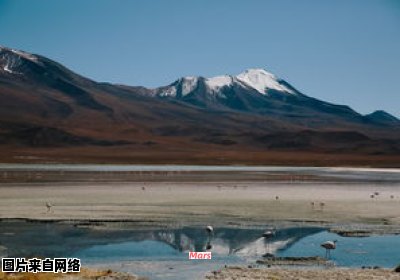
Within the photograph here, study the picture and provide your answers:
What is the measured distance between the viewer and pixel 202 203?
34031 millimetres

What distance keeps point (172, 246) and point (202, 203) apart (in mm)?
12903

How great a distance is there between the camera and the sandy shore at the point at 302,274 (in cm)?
1561

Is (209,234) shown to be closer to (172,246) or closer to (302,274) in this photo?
(172,246)

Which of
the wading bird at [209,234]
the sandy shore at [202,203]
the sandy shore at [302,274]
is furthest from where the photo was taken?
the sandy shore at [202,203]

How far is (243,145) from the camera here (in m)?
169

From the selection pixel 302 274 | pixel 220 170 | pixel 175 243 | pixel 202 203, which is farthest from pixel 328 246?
pixel 220 170

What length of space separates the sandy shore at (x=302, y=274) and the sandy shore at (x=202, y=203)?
390 inches

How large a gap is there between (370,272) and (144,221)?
486 inches

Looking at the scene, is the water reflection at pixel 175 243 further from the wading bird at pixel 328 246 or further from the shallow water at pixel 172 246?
the wading bird at pixel 328 246

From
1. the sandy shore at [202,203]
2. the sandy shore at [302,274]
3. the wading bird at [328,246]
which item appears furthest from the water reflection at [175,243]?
the sandy shore at [202,203]

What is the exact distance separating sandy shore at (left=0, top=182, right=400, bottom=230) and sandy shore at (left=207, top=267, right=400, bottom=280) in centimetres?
990

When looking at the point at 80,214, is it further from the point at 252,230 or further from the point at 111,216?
the point at 252,230

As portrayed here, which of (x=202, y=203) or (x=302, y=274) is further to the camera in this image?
(x=202, y=203)

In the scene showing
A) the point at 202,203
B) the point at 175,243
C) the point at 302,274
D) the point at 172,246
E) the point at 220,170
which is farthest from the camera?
the point at 220,170
